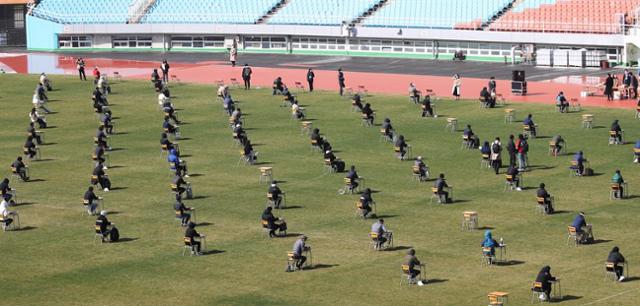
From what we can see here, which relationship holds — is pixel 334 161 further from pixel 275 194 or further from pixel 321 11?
pixel 321 11

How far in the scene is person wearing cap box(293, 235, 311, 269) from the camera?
161 ft

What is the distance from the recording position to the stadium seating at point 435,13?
106500 mm

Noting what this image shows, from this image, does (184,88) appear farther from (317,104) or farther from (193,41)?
(193,41)

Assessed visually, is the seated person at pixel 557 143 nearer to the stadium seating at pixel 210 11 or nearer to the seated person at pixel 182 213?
the seated person at pixel 182 213

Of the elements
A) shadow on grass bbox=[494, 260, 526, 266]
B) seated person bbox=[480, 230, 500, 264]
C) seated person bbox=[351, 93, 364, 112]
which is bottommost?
shadow on grass bbox=[494, 260, 526, 266]

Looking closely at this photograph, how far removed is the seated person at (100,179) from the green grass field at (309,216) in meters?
0.66

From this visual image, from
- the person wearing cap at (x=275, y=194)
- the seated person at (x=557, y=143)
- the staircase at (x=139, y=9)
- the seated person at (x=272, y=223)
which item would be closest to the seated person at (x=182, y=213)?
the seated person at (x=272, y=223)

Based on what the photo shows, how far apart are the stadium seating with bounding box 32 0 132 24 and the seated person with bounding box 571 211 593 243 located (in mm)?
73924

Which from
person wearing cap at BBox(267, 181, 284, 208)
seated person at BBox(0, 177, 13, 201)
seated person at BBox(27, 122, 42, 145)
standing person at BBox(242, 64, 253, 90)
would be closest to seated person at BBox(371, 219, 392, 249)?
person wearing cap at BBox(267, 181, 284, 208)

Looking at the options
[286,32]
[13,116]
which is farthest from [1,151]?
[286,32]

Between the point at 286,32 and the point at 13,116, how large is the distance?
32.6 metres

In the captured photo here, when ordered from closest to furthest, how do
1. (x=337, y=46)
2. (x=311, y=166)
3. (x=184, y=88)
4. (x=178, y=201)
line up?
(x=178, y=201) < (x=311, y=166) < (x=184, y=88) < (x=337, y=46)

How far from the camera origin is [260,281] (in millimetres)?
47875

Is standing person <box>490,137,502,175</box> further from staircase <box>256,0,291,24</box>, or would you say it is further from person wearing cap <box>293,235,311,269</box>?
staircase <box>256,0,291,24</box>
